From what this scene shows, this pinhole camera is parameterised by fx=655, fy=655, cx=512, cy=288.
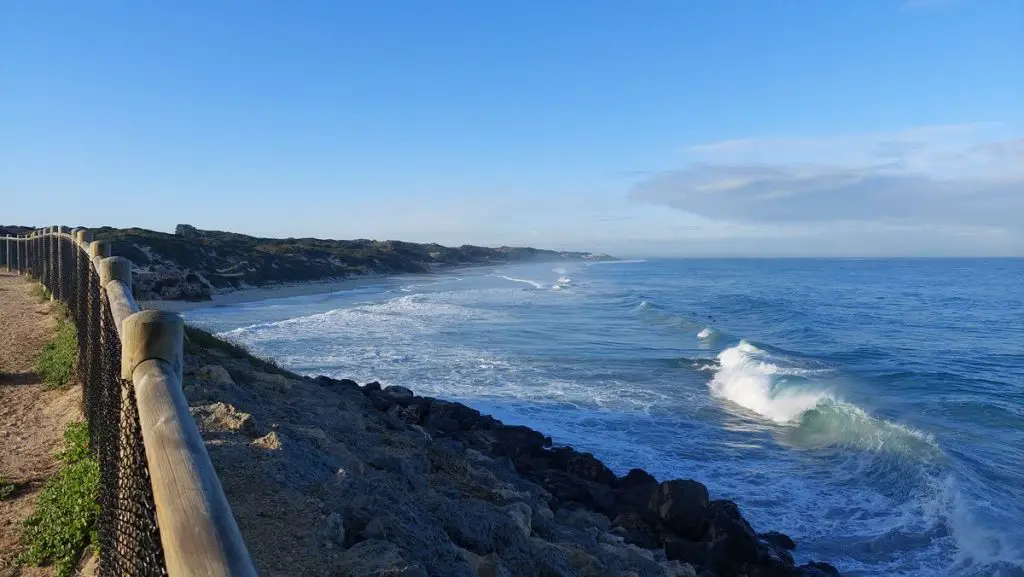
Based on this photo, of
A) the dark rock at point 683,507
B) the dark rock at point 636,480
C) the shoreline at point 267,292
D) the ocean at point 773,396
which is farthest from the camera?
the shoreline at point 267,292

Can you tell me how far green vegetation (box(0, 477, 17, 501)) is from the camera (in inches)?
207

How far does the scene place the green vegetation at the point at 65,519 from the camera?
4.20 metres

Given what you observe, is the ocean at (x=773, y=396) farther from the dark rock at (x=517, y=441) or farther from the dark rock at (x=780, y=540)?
the dark rock at (x=517, y=441)

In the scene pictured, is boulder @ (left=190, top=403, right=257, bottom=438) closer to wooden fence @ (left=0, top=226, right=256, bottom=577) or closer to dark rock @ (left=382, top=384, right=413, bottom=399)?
wooden fence @ (left=0, top=226, right=256, bottom=577)

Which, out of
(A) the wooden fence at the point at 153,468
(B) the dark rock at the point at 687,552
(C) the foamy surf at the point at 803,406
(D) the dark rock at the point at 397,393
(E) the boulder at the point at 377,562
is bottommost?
(B) the dark rock at the point at 687,552

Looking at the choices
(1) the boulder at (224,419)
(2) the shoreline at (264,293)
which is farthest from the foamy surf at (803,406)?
(2) the shoreline at (264,293)

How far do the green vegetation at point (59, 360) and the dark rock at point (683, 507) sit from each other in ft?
27.2

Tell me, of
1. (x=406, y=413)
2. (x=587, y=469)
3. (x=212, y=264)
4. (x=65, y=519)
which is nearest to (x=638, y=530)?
(x=587, y=469)

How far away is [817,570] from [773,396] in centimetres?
1007

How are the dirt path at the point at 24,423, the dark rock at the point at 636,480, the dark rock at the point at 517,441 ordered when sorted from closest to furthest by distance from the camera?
the dirt path at the point at 24,423, the dark rock at the point at 636,480, the dark rock at the point at 517,441

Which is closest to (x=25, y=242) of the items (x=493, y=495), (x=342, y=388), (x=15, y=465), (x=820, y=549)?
(x=342, y=388)

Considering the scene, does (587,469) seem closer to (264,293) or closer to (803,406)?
(803,406)

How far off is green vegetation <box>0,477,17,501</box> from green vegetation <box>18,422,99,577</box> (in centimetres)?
25

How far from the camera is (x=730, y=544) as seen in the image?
8.95 m
